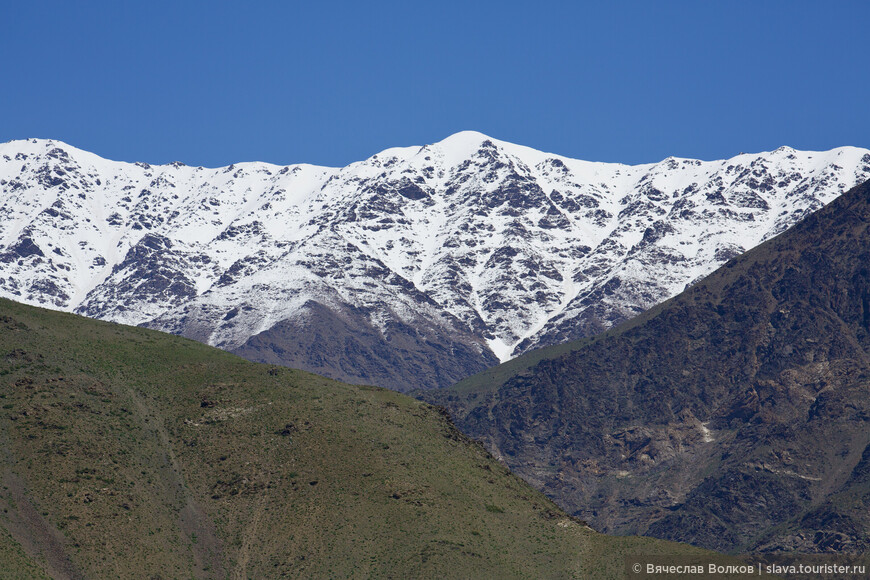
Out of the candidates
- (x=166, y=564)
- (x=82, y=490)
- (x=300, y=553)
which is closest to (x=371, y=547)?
(x=300, y=553)

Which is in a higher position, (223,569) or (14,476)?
(14,476)

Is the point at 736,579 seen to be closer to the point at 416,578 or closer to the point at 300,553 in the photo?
the point at 416,578

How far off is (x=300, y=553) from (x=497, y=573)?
29.3 metres

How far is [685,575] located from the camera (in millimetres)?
198750

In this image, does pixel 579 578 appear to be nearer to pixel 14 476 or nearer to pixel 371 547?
pixel 371 547

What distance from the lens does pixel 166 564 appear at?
192m

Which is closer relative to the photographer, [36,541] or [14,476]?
[36,541]

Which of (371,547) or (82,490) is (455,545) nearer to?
(371,547)

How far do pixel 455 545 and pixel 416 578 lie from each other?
10.4m

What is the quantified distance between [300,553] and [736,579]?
65004 mm

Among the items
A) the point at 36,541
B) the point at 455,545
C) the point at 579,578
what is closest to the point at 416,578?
the point at 455,545

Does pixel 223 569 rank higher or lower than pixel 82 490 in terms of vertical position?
lower

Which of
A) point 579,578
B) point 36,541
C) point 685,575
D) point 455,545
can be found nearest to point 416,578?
point 455,545

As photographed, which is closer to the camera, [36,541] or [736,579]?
[36,541]
